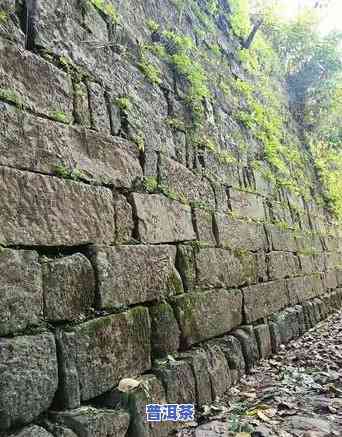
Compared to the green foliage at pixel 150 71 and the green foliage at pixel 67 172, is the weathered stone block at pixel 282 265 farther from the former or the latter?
the green foliage at pixel 67 172

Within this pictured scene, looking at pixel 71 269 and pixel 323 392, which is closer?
pixel 71 269

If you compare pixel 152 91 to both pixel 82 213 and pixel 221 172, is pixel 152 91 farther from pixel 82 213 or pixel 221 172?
pixel 82 213

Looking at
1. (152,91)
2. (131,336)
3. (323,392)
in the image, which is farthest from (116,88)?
(323,392)

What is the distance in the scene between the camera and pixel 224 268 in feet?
13.7

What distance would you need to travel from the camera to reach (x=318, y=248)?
26.3ft

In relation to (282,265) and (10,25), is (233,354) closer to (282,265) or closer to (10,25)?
(282,265)

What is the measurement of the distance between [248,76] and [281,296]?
131 inches

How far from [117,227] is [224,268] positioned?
1575 mm

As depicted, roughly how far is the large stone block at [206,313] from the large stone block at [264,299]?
0.23 m

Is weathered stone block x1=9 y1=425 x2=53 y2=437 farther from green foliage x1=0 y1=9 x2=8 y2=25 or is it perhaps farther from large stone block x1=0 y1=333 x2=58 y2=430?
green foliage x1=0 y1=9 x2=8 y2=25

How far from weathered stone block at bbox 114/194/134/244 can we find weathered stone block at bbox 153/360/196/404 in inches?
32.8

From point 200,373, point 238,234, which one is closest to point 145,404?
point 200,373

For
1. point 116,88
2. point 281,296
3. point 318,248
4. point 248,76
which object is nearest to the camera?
point 116,88

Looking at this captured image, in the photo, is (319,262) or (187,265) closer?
(187,265)
